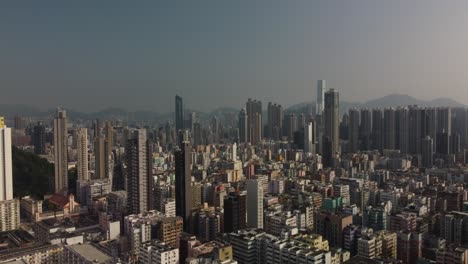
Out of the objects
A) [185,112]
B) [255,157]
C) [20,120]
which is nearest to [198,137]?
[185,112]

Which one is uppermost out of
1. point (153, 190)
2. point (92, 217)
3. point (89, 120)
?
point (89, 120)

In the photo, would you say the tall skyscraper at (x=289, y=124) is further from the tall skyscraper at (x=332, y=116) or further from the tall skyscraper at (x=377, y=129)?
the tall skyscraper at (x=377, y=129)

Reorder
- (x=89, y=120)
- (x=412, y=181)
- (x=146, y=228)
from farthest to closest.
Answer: (x=89, y=120), (x=412, y=181), (x=146, y=228)

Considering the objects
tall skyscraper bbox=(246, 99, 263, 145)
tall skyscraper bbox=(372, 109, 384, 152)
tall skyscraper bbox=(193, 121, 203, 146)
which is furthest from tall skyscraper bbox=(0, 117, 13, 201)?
tall skyscraper bbox=(372, 109, 384, 152)

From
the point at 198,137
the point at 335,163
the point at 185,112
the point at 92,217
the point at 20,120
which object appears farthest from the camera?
the point at 198,137

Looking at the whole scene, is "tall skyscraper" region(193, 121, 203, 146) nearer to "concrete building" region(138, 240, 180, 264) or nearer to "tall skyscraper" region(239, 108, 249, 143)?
"tall skyscraper" region(239, 108, 249, 143)

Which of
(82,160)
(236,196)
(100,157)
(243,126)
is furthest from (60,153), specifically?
(243,126)

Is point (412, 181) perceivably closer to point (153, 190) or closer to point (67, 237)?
point (153, 190)
